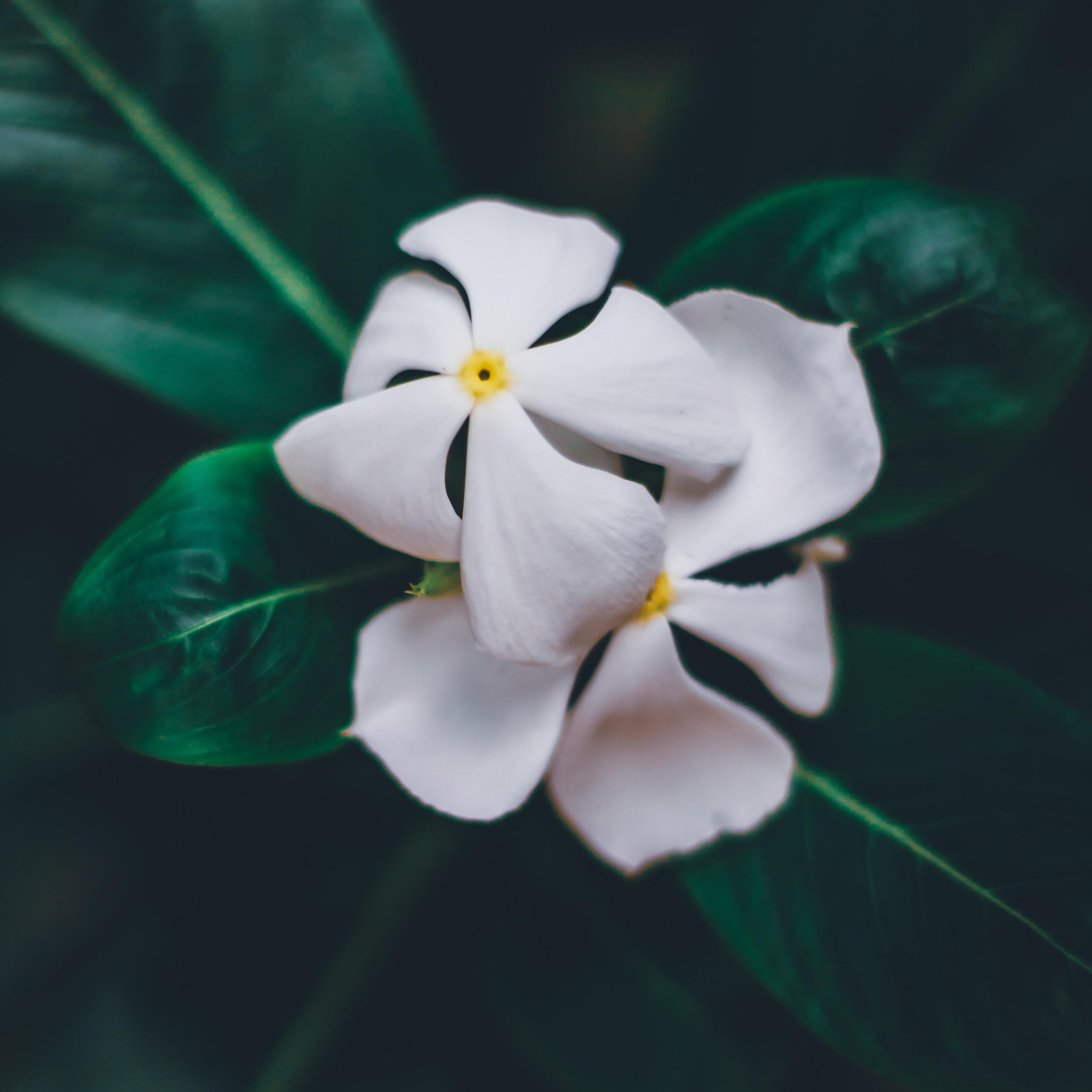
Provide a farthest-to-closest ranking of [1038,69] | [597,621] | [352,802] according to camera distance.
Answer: [352,802] < [1038,69] < [597,621]

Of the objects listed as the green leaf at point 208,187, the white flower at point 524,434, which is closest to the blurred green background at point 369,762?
the green leaf at point 208,187

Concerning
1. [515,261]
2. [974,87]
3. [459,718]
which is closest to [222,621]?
[459,718]

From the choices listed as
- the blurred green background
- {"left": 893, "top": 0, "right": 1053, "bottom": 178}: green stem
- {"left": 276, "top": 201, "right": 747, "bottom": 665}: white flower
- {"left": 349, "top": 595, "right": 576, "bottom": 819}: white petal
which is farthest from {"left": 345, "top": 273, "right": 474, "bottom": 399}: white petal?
{"left": 893, "top": 0, "right": 1053, "bottom": 178}: green stem

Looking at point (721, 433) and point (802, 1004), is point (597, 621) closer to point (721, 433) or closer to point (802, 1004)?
point (721, 433)

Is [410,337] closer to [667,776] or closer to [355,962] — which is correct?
[667,776]

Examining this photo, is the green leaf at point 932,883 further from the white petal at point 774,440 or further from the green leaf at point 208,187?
the green leaf at point 208,187

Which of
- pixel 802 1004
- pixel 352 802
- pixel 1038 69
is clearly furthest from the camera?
Answer: pixel 352 802

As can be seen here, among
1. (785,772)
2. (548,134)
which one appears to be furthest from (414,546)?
(548,134)
